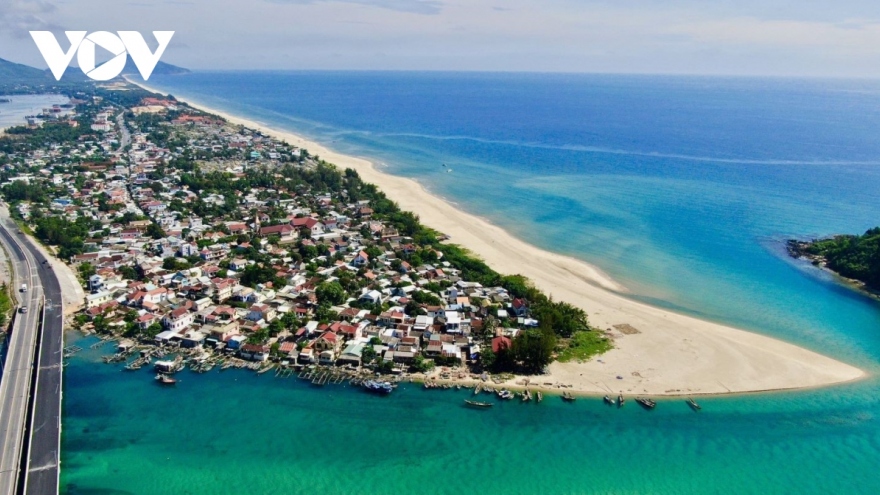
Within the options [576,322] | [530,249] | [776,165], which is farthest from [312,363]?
[776,165]

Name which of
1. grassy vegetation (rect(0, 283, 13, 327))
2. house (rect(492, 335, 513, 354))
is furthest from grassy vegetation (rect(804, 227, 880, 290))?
grassy vegetation (rect(0, 283, 13, 327))

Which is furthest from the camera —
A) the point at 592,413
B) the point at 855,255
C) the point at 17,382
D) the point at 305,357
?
the point at 855,255

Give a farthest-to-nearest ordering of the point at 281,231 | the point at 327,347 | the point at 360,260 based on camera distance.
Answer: the point at 281,231 → the point at 360,260 → the point at 327,347

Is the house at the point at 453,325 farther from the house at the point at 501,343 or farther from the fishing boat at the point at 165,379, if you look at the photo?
the fishing boat at the point at 165,379

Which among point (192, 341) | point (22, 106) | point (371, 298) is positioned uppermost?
point (22, 106)

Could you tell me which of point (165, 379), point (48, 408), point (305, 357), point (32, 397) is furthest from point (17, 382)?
point (305, 357)

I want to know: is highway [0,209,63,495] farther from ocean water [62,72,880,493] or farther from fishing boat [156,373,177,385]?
fishing boat [156,373,177,385]

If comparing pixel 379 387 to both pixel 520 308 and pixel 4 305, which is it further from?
pixel 4 305

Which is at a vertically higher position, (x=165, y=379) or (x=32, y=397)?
(x=32, y=397)
